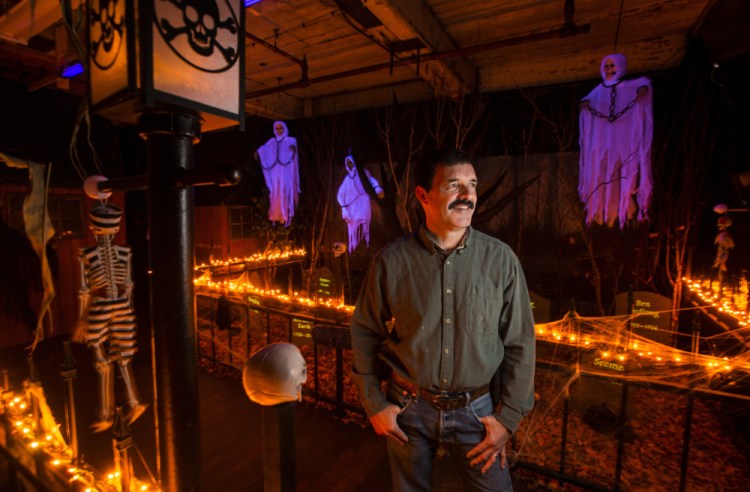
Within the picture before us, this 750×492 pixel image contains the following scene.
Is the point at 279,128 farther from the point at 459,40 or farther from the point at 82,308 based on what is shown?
the point at 82,308

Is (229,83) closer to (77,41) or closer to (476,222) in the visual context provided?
(77,41)

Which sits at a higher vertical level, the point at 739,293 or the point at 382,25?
the point at 382,25

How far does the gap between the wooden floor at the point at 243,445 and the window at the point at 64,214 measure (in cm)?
290

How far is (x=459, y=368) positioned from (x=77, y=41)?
214 centimetres

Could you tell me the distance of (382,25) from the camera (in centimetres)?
506

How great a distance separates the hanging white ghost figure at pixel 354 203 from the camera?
28.3 feet

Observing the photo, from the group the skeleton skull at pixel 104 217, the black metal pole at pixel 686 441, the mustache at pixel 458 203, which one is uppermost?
the mustache at pixel 458 203

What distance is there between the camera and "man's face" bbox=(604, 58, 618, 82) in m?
5.86

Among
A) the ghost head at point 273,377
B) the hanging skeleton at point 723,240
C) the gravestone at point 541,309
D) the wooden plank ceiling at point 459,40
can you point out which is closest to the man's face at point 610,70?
the wooden plank ceiling at point 459,40

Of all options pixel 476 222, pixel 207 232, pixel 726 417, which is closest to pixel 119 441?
pixel 476 222

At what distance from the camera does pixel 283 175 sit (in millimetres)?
9625

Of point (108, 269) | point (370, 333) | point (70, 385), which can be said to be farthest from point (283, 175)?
point (370, 333)

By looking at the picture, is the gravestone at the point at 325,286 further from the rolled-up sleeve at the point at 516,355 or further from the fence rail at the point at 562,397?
the rolled-up sleeve at the point at 516,355

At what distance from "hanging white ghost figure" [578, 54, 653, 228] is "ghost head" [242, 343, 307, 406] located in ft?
22.0
